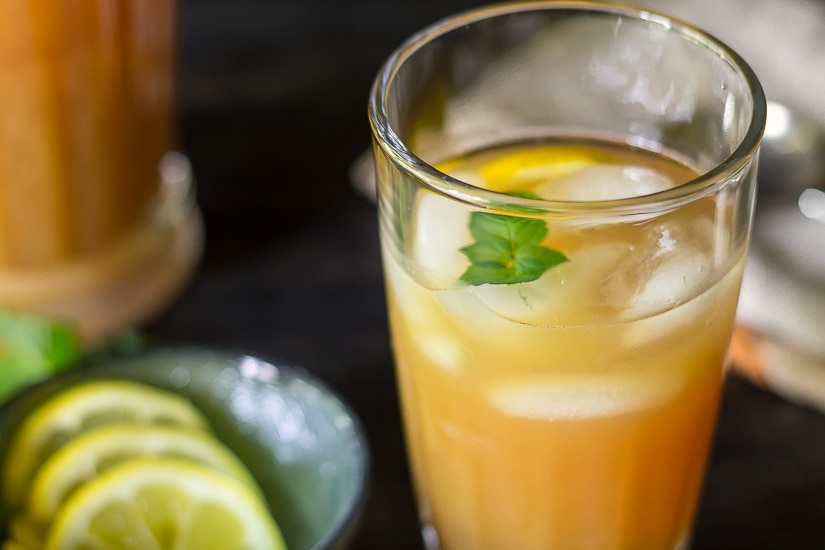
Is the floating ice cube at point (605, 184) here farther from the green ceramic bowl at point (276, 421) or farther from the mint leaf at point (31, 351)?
the mint leaf at point (31, 351)

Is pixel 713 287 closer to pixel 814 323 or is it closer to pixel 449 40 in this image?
pixel 449 40

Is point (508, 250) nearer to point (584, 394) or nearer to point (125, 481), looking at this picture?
point (584, 394)

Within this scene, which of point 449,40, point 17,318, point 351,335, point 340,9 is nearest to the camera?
point 449,40

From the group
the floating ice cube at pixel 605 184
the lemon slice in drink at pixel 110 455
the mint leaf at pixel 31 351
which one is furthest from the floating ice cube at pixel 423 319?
the mint leaf at pixel 31 351

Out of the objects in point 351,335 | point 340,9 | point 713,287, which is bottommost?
point 351,335

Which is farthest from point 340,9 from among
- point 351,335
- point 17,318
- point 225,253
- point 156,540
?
point 156,540

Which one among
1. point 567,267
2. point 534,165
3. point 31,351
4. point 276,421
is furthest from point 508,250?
point 31,351

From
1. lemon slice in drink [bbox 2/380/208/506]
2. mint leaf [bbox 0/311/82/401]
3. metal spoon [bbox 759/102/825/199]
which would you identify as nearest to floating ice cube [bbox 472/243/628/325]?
lemon slice in drink [bbox 2/380/208/506]

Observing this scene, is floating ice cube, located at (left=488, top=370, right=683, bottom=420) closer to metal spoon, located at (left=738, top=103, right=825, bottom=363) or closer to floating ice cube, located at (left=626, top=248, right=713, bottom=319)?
floating ice cube, located at (left=626, top=248, right=713, bottom=319)
